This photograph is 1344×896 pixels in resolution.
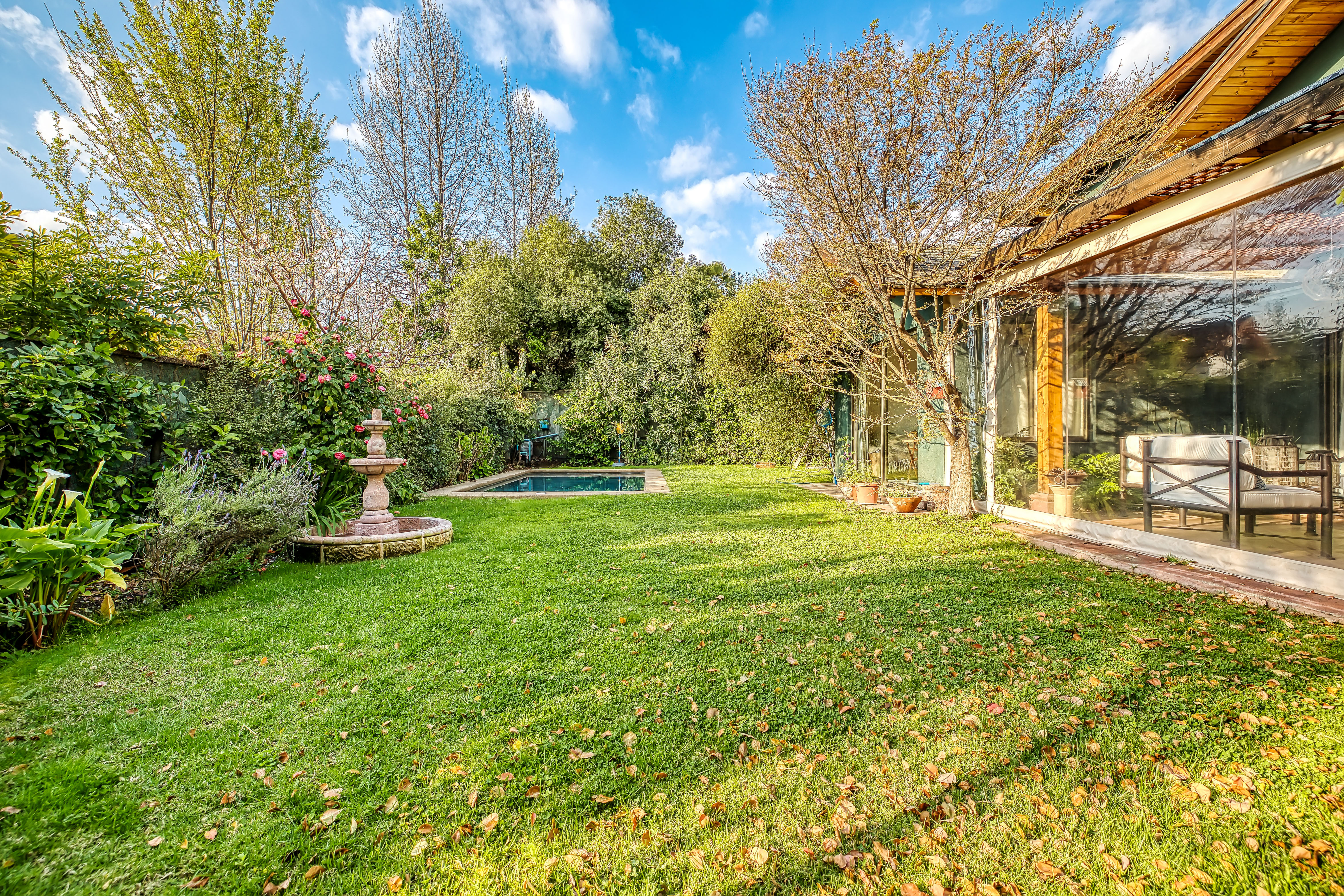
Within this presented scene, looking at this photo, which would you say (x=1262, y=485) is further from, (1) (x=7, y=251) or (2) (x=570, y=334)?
(2) (x=570, y=334)

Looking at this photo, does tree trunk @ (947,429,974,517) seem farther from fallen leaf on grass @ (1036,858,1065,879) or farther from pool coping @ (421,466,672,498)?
fallen leaf on grass @ (1036,858,1065,879)

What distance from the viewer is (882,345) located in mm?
7410

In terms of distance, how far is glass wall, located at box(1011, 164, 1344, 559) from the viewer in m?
3.83

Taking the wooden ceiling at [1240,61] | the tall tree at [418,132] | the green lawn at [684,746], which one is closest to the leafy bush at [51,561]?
the green lawn at [684,746]

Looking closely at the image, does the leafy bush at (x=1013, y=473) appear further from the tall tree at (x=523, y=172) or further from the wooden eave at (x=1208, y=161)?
the tall tree at (x=523, y=172)

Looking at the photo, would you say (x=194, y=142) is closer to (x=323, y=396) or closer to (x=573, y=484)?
(x=323, y=396)

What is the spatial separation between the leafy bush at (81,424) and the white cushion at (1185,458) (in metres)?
8.24

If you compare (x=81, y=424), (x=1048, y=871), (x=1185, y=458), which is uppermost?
(x=81, y=424)

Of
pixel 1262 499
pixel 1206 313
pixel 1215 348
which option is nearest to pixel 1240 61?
pixel 1206 313

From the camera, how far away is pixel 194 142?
6.91 meters

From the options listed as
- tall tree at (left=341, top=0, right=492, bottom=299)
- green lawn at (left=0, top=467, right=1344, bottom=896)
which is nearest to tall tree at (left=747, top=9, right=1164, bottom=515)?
green lawn at (left=0, top=467, right=1344, bottom=896)

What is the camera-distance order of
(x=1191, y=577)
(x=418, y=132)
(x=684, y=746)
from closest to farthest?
(x=684, y=746) → (x=1191, y=577) → (x=418, y=132)

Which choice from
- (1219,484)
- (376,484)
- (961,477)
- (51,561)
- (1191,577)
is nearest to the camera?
(51,561)

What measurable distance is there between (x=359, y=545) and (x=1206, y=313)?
7.84 meters
